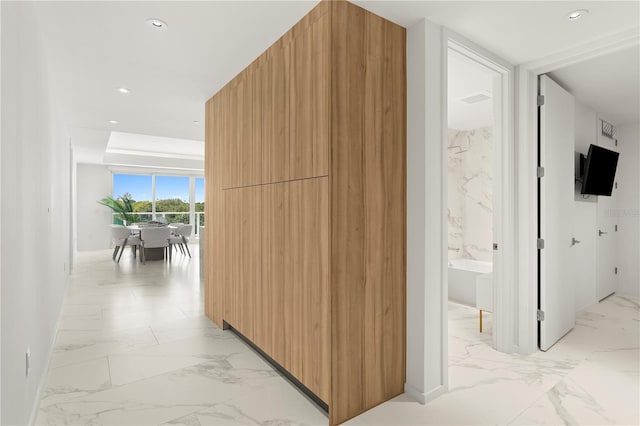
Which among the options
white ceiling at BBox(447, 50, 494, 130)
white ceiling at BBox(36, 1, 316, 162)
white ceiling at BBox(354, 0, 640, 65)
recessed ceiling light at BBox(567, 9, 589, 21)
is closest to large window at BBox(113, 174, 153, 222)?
white ceiling at BBox(36, 1, 316, 162)

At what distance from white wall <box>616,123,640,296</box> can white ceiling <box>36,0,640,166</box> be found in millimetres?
2854

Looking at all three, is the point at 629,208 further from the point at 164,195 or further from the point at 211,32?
the point at 164,195

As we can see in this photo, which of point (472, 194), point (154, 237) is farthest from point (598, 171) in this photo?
point (154, 237)

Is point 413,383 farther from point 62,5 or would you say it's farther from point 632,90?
point 632,90

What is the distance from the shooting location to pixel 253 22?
2.32 metres

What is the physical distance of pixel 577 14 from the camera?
7.25ft

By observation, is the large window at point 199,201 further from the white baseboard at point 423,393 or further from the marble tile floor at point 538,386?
the white baseboard at point 423,393

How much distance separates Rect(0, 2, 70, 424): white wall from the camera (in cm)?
150

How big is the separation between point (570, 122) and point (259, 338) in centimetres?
349

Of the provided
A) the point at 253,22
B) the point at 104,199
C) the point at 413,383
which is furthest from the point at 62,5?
the point at 104,199

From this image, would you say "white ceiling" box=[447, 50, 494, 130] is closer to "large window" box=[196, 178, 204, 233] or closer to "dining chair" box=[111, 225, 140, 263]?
"dining chair" box=[111, 225, 140, 263]

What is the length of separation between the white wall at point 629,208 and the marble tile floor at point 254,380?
1.48 meters

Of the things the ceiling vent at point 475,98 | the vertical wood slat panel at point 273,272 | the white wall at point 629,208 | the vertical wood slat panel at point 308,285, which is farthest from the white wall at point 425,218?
the white wall at point 629,208

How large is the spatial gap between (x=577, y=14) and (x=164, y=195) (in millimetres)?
11639
